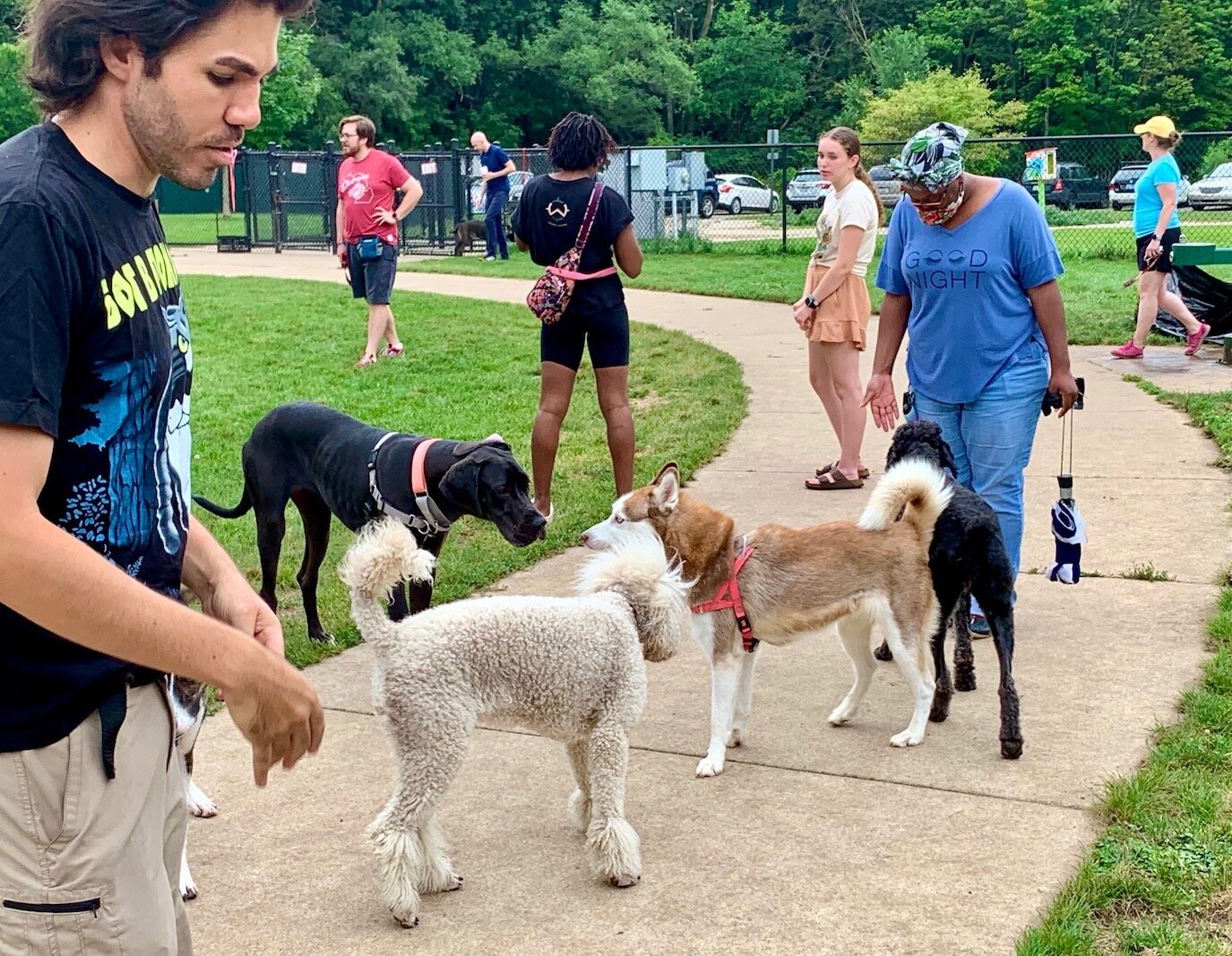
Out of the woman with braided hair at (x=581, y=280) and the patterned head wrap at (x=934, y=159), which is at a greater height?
the patterned head wrap at (x=934, y=159)

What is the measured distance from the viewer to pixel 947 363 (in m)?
5.41

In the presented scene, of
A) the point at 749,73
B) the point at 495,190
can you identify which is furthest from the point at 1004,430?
the point at 749,73

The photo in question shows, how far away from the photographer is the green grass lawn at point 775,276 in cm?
1481

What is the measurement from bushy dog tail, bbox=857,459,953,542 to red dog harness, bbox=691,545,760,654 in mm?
540

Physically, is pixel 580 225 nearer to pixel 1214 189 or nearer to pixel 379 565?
pixel 379 565

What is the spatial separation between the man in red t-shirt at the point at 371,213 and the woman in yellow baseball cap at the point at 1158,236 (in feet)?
22.7

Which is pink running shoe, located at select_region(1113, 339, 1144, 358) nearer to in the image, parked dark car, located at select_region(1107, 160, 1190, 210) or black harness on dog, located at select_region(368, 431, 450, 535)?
black harness on dog, located at select_region(368, 431, 450, 535)

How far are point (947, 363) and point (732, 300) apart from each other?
12.6 meters

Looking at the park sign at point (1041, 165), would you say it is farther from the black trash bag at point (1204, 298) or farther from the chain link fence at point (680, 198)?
the black trash bag at point (1204, 298)

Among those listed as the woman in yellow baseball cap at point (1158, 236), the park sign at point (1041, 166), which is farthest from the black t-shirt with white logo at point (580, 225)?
the park sign at point (1041, 166)

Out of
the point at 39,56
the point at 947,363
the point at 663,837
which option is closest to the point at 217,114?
the point at 39,56

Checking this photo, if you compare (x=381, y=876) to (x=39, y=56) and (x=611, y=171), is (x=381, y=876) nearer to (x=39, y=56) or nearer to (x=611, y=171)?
(x=39, y=56)

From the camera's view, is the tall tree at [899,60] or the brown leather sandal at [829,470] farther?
the tall tree at [899,60]

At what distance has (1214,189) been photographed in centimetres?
3303
